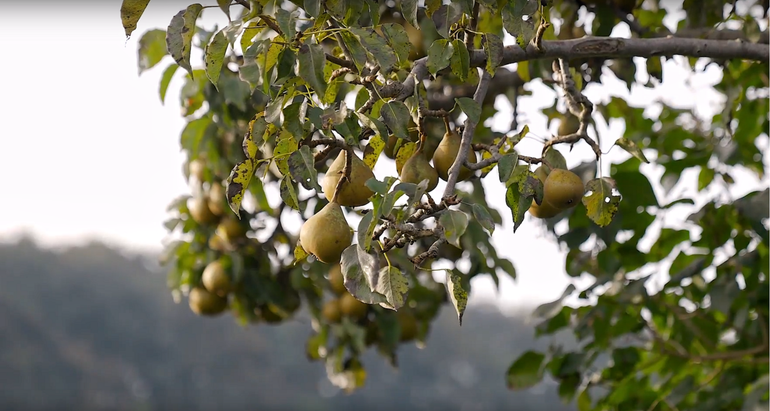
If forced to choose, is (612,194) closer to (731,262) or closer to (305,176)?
(305,176)

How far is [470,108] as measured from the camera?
135 cm

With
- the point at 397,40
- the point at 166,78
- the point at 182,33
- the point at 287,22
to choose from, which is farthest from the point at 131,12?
the point at 166,78

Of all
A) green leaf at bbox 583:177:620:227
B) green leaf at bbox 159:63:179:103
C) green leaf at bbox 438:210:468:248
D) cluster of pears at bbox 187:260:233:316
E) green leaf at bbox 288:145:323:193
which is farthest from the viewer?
cluster of pears at bbox 187:260:233:316

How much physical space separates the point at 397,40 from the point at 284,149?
0.73 feet

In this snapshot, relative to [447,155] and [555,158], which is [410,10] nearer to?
[447,155]

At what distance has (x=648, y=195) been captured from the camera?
2.38m

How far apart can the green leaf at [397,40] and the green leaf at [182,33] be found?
27cm

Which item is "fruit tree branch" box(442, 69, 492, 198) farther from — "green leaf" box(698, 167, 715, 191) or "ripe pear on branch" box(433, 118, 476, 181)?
"green leaf" box(698, 167, 715, 191)

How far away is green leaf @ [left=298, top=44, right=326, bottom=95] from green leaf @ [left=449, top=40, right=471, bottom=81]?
0.25 metres

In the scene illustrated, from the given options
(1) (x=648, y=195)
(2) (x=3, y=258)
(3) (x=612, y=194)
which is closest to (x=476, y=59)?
(3) (x=612, y=194)

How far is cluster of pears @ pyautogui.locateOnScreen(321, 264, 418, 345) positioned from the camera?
2.80 meters

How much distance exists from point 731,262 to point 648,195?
261 mm

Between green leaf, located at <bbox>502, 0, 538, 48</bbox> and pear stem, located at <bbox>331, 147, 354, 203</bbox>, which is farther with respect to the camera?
green leaf, located at <bbox>502, 0, 538, 48</bbox>

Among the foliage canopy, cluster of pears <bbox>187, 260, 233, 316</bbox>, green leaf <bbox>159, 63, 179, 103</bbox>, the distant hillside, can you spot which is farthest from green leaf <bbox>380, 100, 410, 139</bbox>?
the distant hillside
